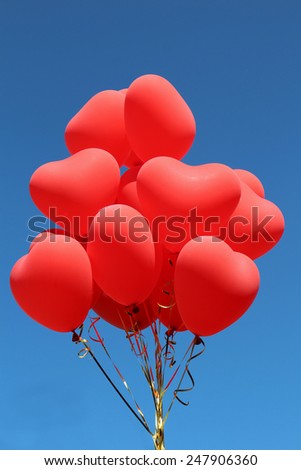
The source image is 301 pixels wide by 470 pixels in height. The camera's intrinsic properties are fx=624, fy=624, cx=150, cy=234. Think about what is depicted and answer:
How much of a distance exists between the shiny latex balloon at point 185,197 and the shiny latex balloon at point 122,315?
65cm

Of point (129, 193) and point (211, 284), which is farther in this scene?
point (129, 193)

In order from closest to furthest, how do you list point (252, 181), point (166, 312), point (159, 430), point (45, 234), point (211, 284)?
point (211, 284), point (159, 430), point (45, 234), point (166, 312), point (252, 181)

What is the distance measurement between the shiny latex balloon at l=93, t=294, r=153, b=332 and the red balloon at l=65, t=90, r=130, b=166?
1.09 m

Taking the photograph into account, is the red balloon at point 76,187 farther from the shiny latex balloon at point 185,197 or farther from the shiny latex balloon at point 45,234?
the shiny latex balloon at point 185,197

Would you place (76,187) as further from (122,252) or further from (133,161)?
(133,161)

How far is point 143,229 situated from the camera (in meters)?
3.93

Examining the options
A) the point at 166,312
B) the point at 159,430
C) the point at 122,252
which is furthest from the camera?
the point at 166,312

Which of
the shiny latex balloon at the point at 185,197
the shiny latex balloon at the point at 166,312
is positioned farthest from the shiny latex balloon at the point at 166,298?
the shiny latex balloon at the point at 185,197

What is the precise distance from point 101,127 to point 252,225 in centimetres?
130

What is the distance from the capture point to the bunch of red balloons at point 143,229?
383 cm

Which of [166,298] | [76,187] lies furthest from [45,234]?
[166,298]
